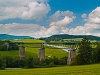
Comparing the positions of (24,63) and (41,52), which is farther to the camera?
(41,52)

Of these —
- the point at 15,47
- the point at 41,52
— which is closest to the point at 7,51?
the point at 15,47

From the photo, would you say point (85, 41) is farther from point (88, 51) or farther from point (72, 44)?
point (72, 44)

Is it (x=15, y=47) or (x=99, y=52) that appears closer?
(x=99, y=52)

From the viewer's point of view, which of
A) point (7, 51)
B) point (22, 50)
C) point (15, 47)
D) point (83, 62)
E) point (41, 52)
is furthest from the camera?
point (15, 47)

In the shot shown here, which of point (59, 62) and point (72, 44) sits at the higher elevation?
point (72, 44)

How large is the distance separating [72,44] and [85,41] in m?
73.8

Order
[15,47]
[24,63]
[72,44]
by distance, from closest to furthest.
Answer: [24,63]
[72,44]
[15,47]

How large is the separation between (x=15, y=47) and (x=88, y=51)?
11265 centimetres

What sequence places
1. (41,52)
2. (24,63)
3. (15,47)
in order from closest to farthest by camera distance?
1. (24,63)
2. (41,52)
3. (15,47)

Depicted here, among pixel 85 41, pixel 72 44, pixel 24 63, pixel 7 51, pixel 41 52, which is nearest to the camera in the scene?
pixel 85 41

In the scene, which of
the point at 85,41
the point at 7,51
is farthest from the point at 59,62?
the point at 7,51

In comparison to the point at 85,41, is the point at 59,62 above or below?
below

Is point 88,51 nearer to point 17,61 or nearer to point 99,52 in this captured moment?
point 99,52

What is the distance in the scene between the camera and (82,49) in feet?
288
